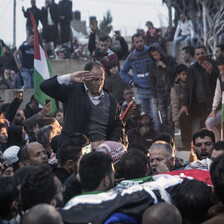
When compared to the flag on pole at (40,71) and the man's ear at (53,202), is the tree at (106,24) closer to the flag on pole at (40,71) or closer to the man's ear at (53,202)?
the flag on pole at (40,71)

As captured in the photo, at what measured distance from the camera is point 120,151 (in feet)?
20.4

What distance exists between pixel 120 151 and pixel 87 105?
2.69 ft

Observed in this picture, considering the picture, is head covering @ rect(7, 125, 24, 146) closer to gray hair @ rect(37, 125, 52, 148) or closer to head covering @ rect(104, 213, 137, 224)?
gray hair @ rect(37, 125, 52, 148)

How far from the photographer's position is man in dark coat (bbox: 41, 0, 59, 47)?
717 inches

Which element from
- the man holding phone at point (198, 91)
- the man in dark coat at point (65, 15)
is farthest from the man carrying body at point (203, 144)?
the man in dark coat at point (65, 15)

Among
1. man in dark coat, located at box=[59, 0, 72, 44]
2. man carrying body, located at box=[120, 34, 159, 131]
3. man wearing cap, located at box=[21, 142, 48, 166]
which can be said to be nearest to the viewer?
man wearing cap, located at box=[21, 142, 48, 166]

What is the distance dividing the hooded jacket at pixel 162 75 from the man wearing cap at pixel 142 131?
0.84 meters

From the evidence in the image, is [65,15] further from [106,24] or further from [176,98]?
[106,24]

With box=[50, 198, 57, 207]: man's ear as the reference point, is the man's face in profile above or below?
above

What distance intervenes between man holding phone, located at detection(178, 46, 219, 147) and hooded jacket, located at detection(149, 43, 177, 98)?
0.87 metres

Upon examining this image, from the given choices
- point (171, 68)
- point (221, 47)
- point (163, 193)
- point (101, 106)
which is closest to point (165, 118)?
point (171, 68)

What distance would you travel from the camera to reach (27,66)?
15.8m

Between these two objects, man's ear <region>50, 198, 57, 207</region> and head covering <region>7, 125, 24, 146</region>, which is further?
head covering <region>7, 125, 24, 146</region>

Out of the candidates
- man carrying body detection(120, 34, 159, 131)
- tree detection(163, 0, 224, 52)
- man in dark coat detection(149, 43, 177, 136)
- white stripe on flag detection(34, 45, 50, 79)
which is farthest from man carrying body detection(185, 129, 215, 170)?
tree detection(163, 0, 224, 52)
